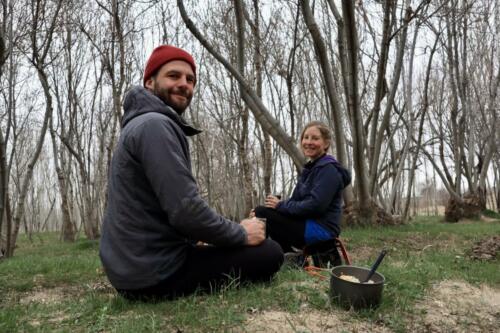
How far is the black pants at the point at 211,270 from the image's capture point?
234 centimetres

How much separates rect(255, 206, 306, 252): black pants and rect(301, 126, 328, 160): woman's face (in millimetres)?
657

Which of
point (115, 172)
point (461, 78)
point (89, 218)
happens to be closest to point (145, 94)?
point (115, 172)

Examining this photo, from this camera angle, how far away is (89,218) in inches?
458

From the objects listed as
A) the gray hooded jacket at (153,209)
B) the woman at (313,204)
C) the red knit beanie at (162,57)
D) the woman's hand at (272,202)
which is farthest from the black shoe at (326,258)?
the red knit beanie at (162,57)

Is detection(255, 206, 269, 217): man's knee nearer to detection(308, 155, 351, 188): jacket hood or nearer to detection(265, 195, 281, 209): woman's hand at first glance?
detection(265, 195, 281, 209): woman's hand

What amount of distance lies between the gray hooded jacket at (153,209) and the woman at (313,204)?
1134 millimetres

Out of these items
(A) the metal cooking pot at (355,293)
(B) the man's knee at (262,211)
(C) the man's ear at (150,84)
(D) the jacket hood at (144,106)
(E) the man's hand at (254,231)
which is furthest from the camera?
(B) the man's knee at (262,211)

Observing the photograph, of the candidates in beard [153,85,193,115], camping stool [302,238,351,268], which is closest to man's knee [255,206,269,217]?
camping stool [302,238,351,268]

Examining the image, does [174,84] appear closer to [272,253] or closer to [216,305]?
[272,253]

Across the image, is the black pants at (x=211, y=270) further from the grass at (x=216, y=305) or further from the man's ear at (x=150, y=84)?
the man's ear at (x=150, y=84)

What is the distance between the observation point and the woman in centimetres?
327

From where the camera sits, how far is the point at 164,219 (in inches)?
88.3

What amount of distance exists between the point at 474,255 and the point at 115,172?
14.7 ft

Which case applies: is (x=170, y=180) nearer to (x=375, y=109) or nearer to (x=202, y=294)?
(x=202, y=294)
